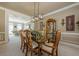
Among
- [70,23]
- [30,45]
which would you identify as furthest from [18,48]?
[70,23]

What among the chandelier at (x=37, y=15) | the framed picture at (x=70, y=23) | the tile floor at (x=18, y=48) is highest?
the chandelier at (x=37, y=15)

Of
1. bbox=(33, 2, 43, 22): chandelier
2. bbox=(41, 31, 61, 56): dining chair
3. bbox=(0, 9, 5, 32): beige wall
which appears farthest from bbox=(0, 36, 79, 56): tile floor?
bbox=(33, 2, 43, 22): chandelier

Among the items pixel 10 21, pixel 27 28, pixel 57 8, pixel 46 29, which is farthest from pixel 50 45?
pixel 10 21

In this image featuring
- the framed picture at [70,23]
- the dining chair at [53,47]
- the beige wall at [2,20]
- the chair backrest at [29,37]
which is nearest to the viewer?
the dining chair at [53,47]

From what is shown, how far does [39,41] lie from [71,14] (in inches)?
54.5

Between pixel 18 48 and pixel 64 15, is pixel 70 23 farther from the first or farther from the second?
pixel 18 48

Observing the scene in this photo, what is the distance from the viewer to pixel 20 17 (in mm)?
3268

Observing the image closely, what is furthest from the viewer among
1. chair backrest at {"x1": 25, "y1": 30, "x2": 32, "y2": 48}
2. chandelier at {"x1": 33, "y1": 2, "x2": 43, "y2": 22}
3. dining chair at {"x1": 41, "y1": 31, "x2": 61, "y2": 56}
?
chandelier at {"x1": 33, "y1": 2, "x2": 43, "y2": 22}

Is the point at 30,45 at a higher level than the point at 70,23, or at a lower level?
lower

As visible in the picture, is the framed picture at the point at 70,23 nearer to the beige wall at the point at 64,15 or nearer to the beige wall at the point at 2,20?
the beige wall at the point at 64,15

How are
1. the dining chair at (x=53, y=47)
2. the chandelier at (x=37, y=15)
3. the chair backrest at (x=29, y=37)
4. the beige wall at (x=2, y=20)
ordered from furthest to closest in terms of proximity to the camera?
1. the beige wall at (x=2, y=20)
2. the chandelier at (x=37, y=15)
3. the chair backrest at (x=29, y=37)
4. the dining chair at (x=53, y=47)

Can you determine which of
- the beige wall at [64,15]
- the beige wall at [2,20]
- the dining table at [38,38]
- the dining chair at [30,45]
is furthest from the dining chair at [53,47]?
the beige wall at [2,20]

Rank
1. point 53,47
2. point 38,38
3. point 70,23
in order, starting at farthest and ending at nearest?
point 70,23, point 38,38, point 53,47

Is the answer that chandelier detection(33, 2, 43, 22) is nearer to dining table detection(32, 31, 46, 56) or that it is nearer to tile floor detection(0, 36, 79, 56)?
dining table detection(32, 31, 46, 56)
